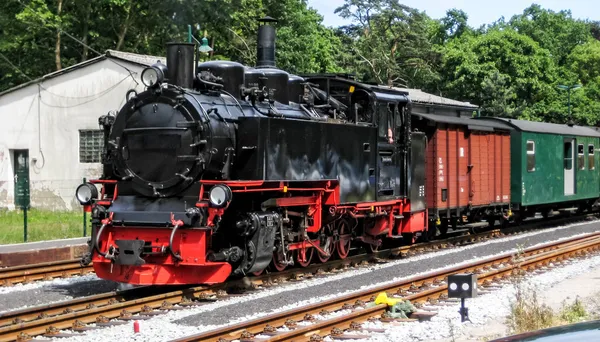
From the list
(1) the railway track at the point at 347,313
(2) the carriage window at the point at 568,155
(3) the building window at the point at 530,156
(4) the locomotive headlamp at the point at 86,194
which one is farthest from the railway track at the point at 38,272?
(2) the carriage window at the point at 568,155

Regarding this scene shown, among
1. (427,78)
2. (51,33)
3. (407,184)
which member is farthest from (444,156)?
(427,78)

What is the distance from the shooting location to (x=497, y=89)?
50.9 metres

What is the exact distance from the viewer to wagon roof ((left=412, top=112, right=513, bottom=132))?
17797mm

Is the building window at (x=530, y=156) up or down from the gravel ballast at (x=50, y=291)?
up

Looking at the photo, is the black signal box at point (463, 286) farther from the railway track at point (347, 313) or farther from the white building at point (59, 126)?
the white building at point (59, 126)

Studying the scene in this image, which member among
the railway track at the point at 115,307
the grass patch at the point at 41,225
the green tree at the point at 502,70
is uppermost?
the green tree at the point at 502,70

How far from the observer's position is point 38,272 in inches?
528

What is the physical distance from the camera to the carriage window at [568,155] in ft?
85.0

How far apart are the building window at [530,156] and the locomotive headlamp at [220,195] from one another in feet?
47.2

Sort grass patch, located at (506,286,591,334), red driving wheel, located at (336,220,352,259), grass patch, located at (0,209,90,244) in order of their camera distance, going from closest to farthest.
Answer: grass patch, located at (506,286,591,334) < red driving wheel, located at (336,220,352,259) < grass patch, located at (0,209,90,244)

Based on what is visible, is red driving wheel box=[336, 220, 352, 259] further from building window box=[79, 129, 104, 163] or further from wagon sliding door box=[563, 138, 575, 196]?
building window box=[79, 129, 104, 163]

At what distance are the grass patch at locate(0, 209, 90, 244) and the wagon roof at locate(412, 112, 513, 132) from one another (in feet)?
30.1

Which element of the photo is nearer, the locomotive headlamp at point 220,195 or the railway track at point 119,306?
the railway track at point 119,306

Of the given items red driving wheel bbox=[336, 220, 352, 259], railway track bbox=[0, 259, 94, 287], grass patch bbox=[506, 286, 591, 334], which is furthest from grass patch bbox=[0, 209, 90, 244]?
grass patch bbox=[506, 286, 591, 334]
